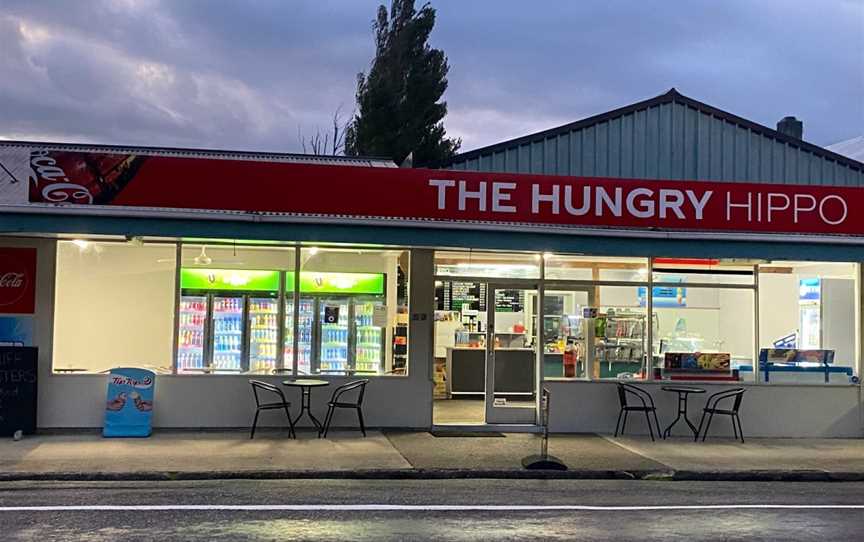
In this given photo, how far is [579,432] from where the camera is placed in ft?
43.0

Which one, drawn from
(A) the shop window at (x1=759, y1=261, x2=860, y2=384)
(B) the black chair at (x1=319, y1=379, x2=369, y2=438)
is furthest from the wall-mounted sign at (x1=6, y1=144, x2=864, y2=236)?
(B) the black chair at (x1=319, y1=379, x2=369, y2=438)

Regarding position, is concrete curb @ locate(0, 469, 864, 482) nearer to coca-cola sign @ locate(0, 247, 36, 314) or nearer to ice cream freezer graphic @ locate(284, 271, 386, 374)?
ice cream freezer graphic @ locate(284, 271, 386, 374)

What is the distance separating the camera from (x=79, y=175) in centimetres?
1139

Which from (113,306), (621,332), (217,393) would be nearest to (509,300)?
(621,332)

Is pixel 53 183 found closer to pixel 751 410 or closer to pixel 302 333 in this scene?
pixel 302 333

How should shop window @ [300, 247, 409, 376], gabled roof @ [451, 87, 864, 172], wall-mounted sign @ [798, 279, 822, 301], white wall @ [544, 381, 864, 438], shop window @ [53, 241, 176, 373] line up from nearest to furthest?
shop window @ [53, 241, 176, 373] → shop window @ [300, 247, 409, 376] → white wall @ [544, 381, 864, 438] → wall-mounted sign @ [798, 279, 822, 301] → gabled roof @ [451, 87, 864, 172]

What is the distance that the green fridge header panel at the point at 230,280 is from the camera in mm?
12555

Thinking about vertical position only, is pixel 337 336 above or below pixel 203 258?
below

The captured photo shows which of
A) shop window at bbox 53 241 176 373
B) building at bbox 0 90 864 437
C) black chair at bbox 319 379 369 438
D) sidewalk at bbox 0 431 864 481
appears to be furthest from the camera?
shop window at bbox 53 241 176 373

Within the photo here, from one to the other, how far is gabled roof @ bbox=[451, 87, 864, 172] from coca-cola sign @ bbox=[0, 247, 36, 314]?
9.33 metres

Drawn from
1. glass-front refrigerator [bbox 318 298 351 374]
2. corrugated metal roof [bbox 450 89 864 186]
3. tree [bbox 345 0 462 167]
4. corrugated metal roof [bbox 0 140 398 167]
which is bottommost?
glass-front refrigerator [bbox 318 298 351 374]

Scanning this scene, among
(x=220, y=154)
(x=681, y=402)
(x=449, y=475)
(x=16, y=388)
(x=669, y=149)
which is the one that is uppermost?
(x=669, y=149)

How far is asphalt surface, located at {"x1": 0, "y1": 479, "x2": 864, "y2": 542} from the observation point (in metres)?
7.12

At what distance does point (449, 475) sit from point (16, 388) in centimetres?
608
